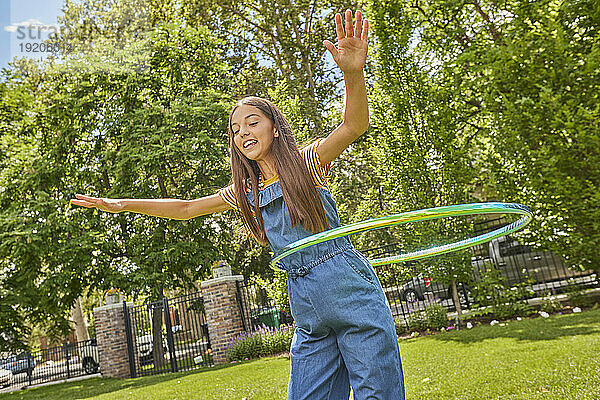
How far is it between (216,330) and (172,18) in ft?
39.1

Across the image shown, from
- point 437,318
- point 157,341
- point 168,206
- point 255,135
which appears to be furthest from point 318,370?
point 157,341

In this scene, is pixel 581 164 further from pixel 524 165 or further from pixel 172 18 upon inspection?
pixel 172 18

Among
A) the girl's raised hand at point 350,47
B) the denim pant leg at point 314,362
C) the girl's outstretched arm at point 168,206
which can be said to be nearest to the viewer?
the girl's raised hand at point 350,47

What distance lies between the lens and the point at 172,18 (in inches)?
708

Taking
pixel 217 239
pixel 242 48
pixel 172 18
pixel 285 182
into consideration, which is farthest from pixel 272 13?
pixel 285 182

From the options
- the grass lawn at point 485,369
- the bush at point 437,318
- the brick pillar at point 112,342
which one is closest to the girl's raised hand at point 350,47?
the grass lawn at point 485,369

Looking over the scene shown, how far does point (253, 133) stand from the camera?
7.39 feet

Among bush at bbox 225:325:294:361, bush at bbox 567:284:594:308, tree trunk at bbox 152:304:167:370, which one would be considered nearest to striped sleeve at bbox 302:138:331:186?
bush at bbox 567:284:594:308

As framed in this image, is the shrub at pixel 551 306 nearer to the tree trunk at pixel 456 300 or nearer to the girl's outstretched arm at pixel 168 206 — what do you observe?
the tree trunk at pixel 456 300

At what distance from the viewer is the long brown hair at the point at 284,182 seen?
2.07 m

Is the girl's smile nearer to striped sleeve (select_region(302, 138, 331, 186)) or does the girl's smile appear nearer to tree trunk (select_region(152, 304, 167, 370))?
striped sleeve (select_region(302, 138, 331, 186))

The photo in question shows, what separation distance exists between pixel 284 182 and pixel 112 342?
13.1m

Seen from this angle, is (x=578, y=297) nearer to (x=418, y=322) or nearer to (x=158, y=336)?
(x=418, y=322)

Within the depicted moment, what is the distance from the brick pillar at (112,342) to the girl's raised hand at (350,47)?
13.3 meters
